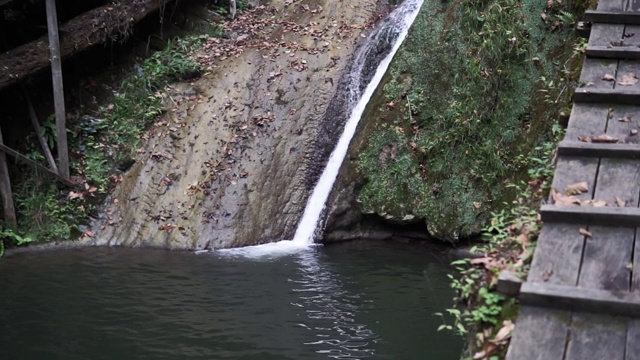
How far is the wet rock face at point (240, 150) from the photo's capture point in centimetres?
972

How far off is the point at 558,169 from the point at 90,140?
9.54 meters

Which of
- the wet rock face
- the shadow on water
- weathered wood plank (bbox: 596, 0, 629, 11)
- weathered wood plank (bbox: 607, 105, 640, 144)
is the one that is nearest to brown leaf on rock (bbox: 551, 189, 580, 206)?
weathered wood plank (bbox: 607, 105, 640, 144)

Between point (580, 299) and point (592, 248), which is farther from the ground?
point (592, 248)

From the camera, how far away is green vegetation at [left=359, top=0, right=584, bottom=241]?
27.9 ft

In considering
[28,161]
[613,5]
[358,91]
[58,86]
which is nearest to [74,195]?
[28,161]

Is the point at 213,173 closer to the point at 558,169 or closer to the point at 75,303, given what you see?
the point at 75,303

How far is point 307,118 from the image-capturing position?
10.8 m

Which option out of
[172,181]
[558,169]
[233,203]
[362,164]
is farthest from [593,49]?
[172,181]

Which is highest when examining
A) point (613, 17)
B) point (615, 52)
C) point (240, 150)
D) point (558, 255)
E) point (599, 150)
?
point (613, 17)

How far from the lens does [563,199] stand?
2.91 m

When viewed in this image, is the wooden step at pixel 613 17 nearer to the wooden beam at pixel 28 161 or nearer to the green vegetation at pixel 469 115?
the green vegetation at pixel 469 115

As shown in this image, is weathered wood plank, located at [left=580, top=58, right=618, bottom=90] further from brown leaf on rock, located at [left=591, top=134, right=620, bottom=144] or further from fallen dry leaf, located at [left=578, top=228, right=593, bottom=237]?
fallen dry leaf, located at [left=578, top=228, right=593, bottom=237]

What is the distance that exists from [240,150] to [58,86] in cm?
312

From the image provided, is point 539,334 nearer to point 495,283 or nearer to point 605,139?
point 495,283
